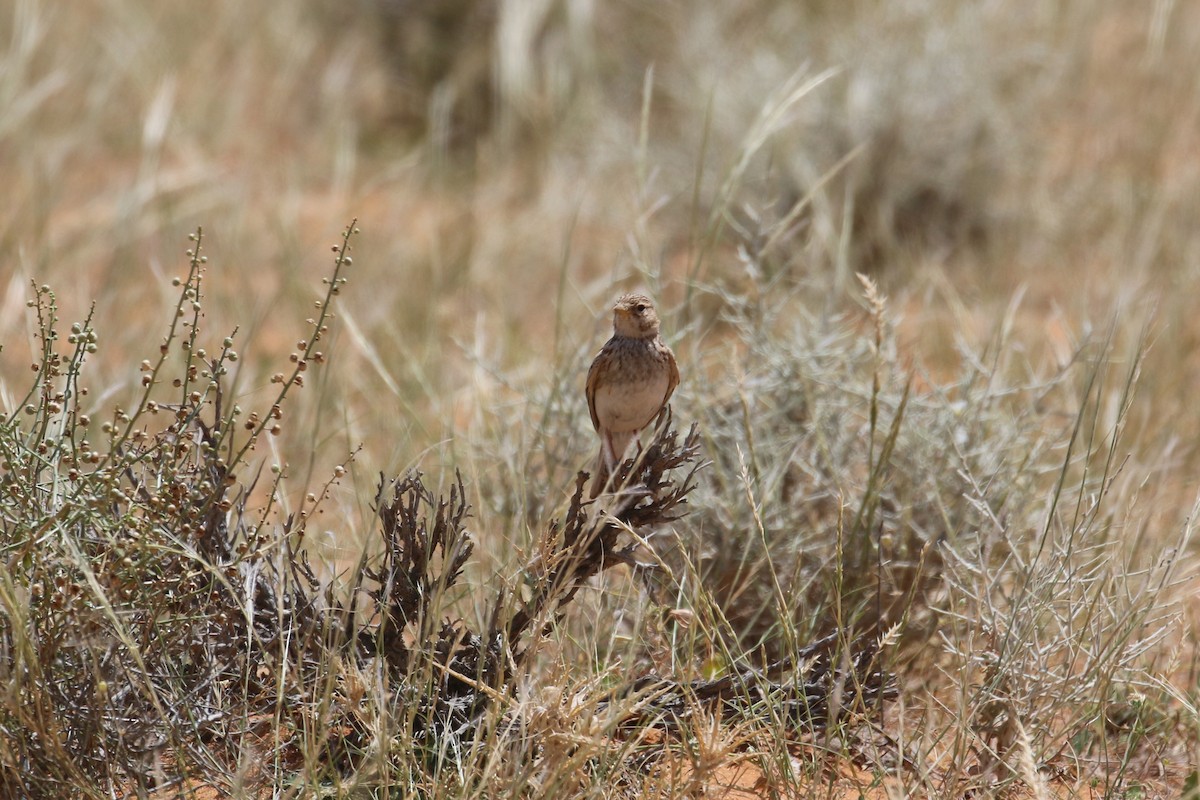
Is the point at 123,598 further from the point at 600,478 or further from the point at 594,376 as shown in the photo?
the point at 594,376

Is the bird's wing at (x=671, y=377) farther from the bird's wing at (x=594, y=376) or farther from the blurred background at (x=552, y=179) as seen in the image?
the blurred background at (x=552, y=179)

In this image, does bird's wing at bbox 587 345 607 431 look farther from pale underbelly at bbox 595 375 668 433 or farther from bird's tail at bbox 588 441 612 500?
bird's tail at bbox 588 441 612 500

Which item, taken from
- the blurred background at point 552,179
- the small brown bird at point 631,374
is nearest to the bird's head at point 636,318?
the small brown bird at point 631,374

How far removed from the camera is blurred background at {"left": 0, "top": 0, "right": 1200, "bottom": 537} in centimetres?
459

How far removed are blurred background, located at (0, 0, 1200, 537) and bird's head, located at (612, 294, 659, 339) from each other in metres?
0.44

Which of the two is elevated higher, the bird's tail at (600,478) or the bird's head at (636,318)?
the bird's head at (636,318)

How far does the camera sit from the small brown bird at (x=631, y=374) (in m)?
2.90

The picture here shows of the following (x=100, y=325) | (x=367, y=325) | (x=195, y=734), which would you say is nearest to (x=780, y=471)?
(x=195, y=734)

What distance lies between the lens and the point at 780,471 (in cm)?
330

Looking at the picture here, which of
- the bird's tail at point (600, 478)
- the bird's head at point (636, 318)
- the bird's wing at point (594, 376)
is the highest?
the bird's head at point (636, 318)

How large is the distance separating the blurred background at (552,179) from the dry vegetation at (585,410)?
4 centimetres

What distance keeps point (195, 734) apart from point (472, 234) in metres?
4.25

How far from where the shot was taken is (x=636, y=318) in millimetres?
2953

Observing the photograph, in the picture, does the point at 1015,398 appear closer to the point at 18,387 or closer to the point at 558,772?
the point at 558,772
